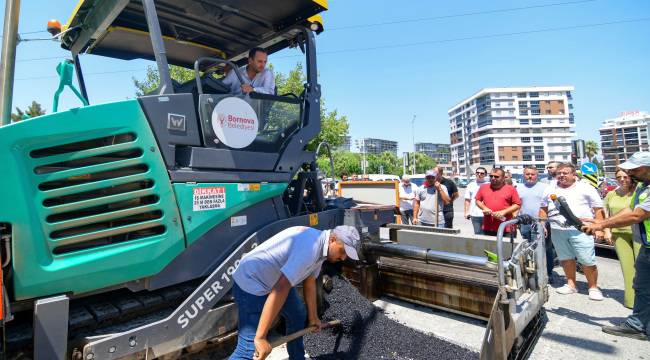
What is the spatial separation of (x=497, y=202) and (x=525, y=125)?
317 feet

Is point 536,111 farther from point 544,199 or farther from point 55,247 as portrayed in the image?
point 55,247

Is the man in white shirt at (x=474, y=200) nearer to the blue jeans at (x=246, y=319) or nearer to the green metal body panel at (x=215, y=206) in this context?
the green metal body panel at (x=215, y=206)

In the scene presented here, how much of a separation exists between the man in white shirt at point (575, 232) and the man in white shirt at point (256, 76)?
3.71 metres

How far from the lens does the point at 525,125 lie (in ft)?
291

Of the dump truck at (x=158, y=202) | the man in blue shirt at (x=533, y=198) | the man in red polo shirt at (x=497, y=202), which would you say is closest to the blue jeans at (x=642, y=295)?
the dump truck at (x=158, y=202)

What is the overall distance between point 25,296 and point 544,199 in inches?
244

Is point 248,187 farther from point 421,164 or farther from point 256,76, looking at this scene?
point 421,164

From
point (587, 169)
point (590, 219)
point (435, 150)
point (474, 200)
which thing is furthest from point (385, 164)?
point (435, 150)

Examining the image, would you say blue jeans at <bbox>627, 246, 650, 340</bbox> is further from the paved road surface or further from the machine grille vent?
the machine grille vent

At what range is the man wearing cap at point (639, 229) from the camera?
3252 millimetres

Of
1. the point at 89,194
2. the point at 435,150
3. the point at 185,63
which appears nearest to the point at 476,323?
the point at 89,194

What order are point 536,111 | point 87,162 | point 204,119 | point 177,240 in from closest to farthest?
point 87,162 < point 177,240 < point 204,119 < point 536,111

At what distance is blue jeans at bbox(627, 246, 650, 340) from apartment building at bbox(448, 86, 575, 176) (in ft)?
283

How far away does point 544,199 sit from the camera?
220 inches
